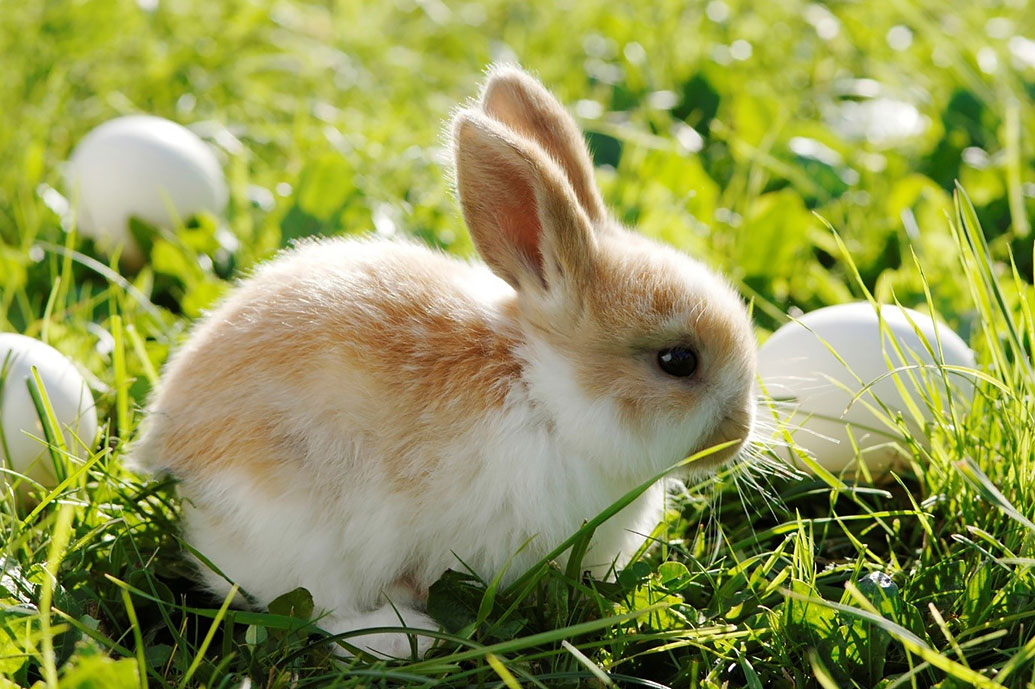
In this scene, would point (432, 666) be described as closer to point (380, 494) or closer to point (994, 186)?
point (380, 494)

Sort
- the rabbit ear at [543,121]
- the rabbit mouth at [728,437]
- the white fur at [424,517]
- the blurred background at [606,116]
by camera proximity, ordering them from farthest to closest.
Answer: the blurred background at [606,116] < the rabbit ear at [543,121] < the rabbit mouth at [728,437] < the white fur at [424,517]

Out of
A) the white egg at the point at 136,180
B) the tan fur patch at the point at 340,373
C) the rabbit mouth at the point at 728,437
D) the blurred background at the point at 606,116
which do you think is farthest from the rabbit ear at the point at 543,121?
the white egg at the point at 136,180

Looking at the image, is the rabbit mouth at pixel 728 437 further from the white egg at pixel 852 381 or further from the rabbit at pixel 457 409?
the white egg at pixel 852 381

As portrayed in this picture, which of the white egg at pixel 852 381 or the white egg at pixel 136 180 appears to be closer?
the white egg at pixel 852 381

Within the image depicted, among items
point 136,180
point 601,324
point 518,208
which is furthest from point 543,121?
point 136,180

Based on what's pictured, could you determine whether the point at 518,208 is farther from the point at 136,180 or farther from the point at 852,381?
the point at 136,180

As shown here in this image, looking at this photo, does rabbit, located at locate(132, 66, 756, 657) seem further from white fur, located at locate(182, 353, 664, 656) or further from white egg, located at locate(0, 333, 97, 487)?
white egg, located at locate(0, 333, 97, 487)

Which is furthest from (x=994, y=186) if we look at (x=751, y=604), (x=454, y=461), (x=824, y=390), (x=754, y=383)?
(x=454, y=461)
